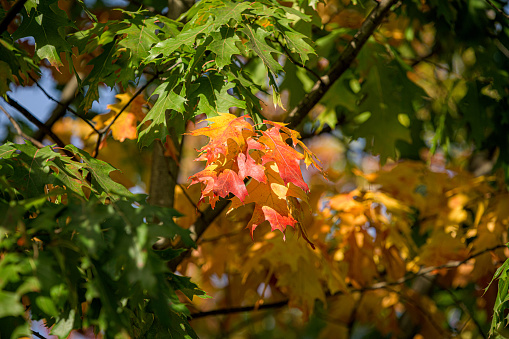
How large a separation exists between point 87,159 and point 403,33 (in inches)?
123

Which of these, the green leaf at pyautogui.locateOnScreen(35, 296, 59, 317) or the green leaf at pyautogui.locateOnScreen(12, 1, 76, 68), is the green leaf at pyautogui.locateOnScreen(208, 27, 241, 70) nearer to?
the green leaf at pyautogui.locateOnScreen(12, 1, 76, 68)

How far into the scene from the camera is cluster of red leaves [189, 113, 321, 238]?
A: 1414mm

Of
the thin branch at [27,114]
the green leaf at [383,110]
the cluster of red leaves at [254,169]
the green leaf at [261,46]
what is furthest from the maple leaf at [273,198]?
the green leaf at [383,110]

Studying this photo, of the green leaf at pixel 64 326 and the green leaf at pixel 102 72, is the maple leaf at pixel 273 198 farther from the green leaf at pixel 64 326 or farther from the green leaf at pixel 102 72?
the green leaf at pixel 102 72

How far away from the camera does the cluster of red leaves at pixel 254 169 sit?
141 cm

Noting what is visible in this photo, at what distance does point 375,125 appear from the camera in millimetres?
2701

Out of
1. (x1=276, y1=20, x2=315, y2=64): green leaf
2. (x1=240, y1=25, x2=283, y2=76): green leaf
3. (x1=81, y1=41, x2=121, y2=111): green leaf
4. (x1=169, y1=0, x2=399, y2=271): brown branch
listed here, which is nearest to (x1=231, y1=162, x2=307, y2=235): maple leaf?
(x1=240, y1=25, x2=283, y2=76): green leaf

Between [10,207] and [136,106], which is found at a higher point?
[10,207]

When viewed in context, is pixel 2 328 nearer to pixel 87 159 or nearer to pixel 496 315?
pixel 87 159

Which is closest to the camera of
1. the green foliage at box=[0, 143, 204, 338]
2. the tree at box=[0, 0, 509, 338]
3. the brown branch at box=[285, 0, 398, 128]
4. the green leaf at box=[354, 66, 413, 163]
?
the green foliage at box=[0, 143, 204, 338]

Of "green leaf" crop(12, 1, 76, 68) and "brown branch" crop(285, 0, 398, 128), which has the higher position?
"green leaf" crop(12, 1, 76, 68)

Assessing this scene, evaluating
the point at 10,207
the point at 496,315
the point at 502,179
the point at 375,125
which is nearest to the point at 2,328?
the point at 10,207

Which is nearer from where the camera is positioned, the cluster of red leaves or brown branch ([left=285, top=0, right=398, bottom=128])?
the cluster of red leaves

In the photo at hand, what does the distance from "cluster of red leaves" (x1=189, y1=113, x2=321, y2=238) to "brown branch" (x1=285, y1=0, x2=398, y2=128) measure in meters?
0.60
